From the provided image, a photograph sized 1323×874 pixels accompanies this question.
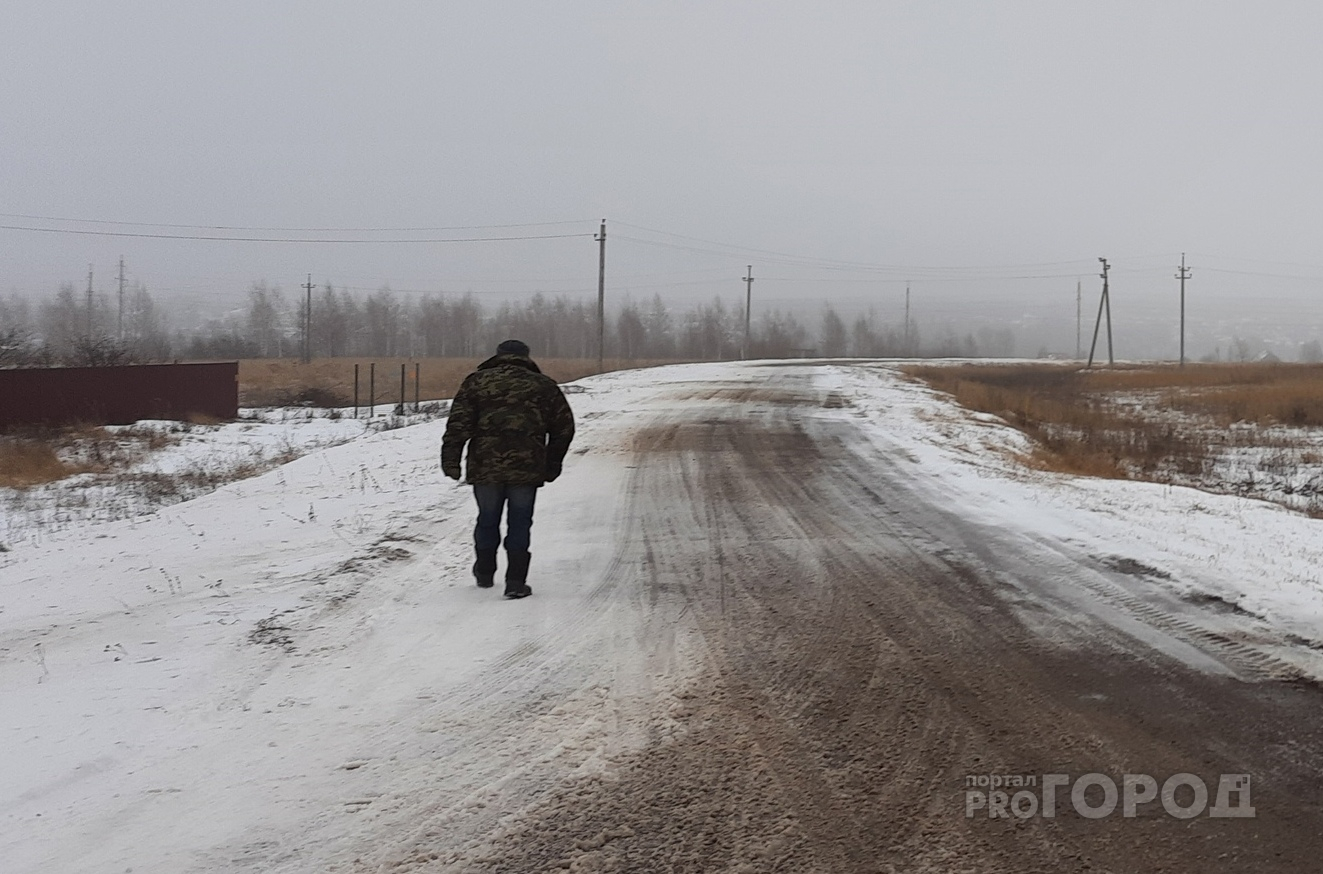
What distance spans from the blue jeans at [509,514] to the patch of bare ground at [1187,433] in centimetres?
940

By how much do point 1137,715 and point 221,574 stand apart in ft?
20.6

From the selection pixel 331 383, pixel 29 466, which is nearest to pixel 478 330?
pixel 331 383

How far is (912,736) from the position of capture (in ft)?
13.5

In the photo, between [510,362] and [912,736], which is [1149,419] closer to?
[510,362]

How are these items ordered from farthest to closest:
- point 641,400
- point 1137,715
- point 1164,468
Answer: point 641,400 → point 1164,468 → point 1137,715

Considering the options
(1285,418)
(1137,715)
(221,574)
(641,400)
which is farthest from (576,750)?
(1285,418)

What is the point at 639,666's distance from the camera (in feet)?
16.6

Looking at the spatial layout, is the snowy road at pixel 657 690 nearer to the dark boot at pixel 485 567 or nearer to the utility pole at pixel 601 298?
the dark boot at pixel 485 567

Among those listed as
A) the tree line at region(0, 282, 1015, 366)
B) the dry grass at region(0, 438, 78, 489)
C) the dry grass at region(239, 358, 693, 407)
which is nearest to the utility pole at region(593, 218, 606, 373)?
the dry grass at region(239, 358, 693, 407)

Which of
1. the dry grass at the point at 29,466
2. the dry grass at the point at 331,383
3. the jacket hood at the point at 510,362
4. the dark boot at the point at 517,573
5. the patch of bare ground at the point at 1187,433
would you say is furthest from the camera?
the dry grass at the point at 331,383

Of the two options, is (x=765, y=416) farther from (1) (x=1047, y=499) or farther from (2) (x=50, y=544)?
(2) (x=50, y=544)

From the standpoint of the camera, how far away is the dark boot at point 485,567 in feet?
21.6

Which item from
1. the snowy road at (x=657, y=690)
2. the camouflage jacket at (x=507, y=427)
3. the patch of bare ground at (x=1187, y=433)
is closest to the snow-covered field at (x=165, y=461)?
the snowy road at (x=657, y=690)

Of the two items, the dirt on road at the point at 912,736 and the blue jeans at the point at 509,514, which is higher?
the blue jeans at the point at 509,514
